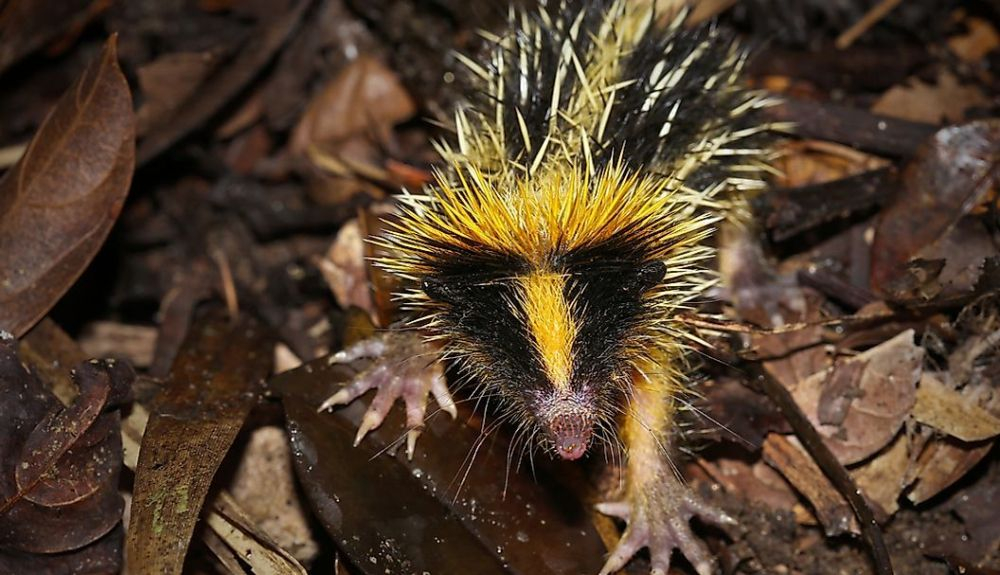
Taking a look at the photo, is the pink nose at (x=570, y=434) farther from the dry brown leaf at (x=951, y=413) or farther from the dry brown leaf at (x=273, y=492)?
the dry brown leaf at (x=951, y=413)

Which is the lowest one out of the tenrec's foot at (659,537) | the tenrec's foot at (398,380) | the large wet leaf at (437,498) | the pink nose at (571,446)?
the tenrec's foot at (659,537)

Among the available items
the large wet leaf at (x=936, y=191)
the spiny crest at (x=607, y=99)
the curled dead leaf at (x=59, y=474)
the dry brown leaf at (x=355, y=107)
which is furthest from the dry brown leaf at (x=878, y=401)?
the dry brown leaf at (x=355, y=107)

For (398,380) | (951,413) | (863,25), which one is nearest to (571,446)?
(398,380)

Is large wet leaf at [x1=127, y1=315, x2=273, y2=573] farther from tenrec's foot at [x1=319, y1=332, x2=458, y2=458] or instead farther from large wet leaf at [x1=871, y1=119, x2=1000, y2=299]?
large wet leaf at [x1=871, y1=119, x2=1000, y2=299]

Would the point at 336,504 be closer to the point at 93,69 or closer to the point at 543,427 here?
the point at 543,427

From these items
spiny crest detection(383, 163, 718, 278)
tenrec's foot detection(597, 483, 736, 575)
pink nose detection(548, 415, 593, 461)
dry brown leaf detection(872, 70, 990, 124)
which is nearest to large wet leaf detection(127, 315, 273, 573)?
spiny crest detection(383, 163, 718, 278)

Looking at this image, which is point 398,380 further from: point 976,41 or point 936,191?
point 976,41
